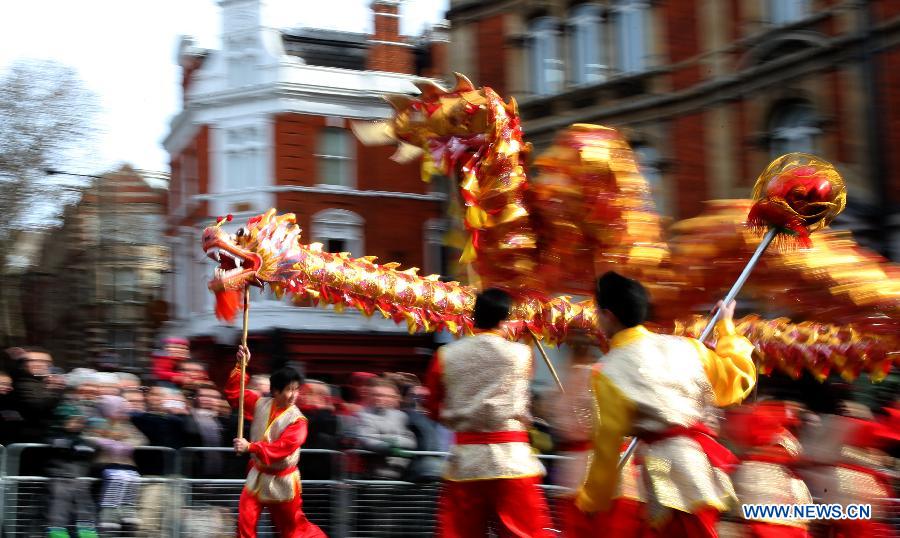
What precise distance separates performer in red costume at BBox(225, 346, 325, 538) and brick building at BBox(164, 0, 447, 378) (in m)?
19.8

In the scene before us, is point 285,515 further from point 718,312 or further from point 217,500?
point 718,312

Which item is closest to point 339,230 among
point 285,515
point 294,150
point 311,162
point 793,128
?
point 311,162

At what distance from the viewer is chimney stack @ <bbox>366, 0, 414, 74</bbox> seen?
33406 millimetres

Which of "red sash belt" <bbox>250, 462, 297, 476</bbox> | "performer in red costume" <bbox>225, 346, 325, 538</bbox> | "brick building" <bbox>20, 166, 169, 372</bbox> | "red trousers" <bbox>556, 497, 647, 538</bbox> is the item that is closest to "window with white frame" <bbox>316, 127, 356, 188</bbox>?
"brick building" <bbox>20, 166, 169, 372</bbox>

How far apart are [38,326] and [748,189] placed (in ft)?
46.2

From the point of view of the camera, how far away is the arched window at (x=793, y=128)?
19297 mm

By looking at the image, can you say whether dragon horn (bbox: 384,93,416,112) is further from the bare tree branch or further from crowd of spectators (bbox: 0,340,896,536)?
the bare tree branch

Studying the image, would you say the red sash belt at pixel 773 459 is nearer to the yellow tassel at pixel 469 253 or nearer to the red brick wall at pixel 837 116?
the yellow tassel at pixel 469 253

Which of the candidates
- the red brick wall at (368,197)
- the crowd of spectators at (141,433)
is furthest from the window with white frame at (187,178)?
the crowd of spectators at (141,433)

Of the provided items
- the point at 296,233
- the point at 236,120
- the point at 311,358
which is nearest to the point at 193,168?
the point at 236,120

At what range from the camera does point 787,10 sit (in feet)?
65.0

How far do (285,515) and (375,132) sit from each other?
2.80m

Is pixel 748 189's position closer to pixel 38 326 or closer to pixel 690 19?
pixel 690 19

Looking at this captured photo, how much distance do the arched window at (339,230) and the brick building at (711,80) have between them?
285 inches
